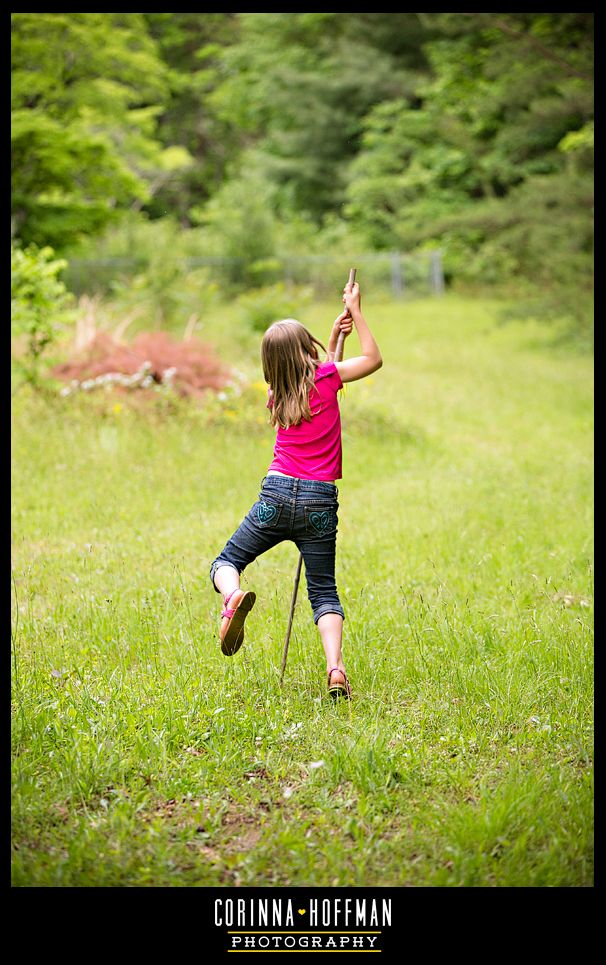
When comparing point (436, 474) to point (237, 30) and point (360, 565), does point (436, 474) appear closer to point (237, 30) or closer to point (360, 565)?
point (360, 565)

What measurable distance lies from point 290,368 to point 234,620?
1.05 m

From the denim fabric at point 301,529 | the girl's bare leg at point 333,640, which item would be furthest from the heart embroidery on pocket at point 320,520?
the girl's bare leg at point 333,640

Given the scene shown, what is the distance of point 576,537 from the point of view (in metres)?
6.87

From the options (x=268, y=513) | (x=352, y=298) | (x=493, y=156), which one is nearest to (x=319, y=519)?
(x=268, y=513)

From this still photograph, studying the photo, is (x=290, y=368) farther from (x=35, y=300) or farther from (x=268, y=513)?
(x=35, y=300)

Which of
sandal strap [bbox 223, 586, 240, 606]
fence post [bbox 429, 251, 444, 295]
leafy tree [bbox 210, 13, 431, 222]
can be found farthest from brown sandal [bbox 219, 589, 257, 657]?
leafy tree [bbox 210, 13, 431, 222]

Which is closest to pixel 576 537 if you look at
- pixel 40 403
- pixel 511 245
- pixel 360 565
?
pixel 360 565

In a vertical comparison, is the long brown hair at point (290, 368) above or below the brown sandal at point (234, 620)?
above

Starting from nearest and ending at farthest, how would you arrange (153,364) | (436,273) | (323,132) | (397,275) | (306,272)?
(153,364), (306,272), (397,275), (436,273), (323,132)

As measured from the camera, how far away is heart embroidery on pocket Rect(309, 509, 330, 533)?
3.98 meters

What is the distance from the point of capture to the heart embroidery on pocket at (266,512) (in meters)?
4.00

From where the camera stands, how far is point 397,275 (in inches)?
1035

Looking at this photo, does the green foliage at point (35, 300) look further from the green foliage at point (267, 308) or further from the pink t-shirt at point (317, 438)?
the pink t-shirt at point (317, 438)
